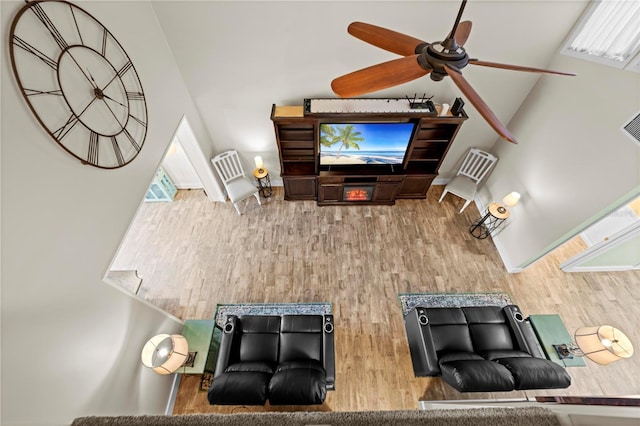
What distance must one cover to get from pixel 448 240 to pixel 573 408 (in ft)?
11.2

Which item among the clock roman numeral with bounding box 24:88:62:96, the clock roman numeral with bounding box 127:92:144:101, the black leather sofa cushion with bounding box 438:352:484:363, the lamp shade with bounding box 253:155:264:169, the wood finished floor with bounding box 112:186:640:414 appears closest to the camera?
the clock roman numeral with bounding box 24:88:62:96

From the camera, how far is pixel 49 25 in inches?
68.3

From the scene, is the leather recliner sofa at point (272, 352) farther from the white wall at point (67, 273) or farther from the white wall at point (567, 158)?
the white wall at point (567, 158)

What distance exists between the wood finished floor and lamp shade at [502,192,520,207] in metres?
0.77

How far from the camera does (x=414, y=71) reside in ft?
4.43

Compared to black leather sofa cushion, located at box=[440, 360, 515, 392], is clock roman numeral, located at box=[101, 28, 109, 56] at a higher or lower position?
higher

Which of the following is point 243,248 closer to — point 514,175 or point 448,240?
point 448,240

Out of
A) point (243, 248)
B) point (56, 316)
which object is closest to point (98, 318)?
point (56, 316)

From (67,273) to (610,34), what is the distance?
4950 millimetres

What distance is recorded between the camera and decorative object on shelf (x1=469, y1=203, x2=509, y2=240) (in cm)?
379

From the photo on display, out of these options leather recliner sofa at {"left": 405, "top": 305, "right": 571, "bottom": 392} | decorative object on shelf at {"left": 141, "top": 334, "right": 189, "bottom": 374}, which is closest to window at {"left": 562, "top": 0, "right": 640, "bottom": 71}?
leather recliner sofa at {"left": 405, "top": 305, "right": 571, "bottom": 392}

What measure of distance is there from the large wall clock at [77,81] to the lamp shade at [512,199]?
442cm

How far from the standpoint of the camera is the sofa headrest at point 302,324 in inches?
110

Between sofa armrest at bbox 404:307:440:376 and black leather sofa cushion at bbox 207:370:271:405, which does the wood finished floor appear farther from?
black leather sofa cushion at bbox 207:370:271:405
